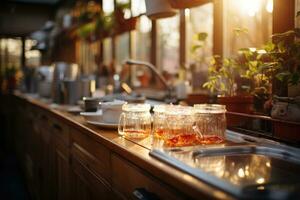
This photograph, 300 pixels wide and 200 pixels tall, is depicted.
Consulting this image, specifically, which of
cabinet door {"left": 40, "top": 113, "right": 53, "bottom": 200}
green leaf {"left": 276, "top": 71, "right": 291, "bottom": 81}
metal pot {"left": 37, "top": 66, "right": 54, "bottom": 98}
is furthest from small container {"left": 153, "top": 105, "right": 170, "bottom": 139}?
metal pot {"left": 37, "top": 66, "right": 54, "bottom": 98}

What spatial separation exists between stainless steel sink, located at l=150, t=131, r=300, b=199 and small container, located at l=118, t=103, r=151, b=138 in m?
0.31

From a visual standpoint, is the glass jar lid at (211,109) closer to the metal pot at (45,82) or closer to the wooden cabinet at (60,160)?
the wooden cabinet at (60,160)

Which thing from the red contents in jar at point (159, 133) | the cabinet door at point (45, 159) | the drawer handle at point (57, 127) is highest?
the red contents in jar at point (159, 133)

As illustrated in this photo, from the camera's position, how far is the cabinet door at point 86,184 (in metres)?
1.43

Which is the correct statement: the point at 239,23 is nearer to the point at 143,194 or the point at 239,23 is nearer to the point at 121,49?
the point at 143,194

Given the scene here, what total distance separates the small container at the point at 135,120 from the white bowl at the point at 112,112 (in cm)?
20

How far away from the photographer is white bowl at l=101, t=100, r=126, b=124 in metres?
1.69

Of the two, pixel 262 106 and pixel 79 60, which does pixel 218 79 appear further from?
pixel 79 60

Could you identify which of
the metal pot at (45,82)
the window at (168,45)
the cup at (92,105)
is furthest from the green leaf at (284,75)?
the metal pot at (45,82)

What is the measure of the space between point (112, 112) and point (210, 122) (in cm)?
52

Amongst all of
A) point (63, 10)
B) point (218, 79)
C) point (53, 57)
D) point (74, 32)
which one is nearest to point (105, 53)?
point (74, 32)

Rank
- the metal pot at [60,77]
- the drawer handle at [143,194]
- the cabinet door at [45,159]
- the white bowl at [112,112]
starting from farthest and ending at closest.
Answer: the metal pot at [60,77], the cabinet door at [45,159], the white bowl at [112,112], the drawer handle at [143,194]

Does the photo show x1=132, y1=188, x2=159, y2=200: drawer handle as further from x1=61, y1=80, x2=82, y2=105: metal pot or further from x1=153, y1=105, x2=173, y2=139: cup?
x1=61, y1=80, x2=82, y2=105: metal pot

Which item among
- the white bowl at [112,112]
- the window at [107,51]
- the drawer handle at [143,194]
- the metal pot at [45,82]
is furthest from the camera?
the window at [107,51]
